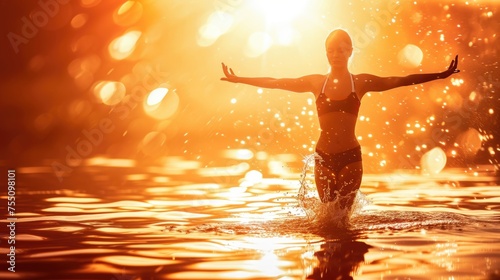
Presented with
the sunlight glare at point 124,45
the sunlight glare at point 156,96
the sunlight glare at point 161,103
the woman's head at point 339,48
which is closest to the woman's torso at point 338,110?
the woman's head at point 339,48

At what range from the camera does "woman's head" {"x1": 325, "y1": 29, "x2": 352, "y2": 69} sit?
11.0 m

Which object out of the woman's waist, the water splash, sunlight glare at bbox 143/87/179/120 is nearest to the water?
the water splash

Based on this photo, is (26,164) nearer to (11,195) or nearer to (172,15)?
(11,195)

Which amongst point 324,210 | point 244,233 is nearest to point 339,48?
point 324,210

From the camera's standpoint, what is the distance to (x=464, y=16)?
24875 mm

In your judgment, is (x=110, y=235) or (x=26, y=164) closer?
(x=110, y=235)

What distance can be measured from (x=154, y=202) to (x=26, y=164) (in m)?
12.4

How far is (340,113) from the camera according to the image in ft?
35.9

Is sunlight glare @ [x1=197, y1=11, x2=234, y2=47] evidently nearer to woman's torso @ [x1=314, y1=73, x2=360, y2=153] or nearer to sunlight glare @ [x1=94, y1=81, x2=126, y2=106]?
sunlight glare @ [x1=94, y1=81, x2=126, y2=106]

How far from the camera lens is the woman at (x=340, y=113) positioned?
10969 millimetres

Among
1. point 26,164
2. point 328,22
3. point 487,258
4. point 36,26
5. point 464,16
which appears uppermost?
point 36,26

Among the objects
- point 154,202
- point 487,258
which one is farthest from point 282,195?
point 487,258

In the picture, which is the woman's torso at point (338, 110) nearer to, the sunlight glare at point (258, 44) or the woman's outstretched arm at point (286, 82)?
the woman's outstretched arm at point (286, 82)

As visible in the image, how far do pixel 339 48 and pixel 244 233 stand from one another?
8.28ft
